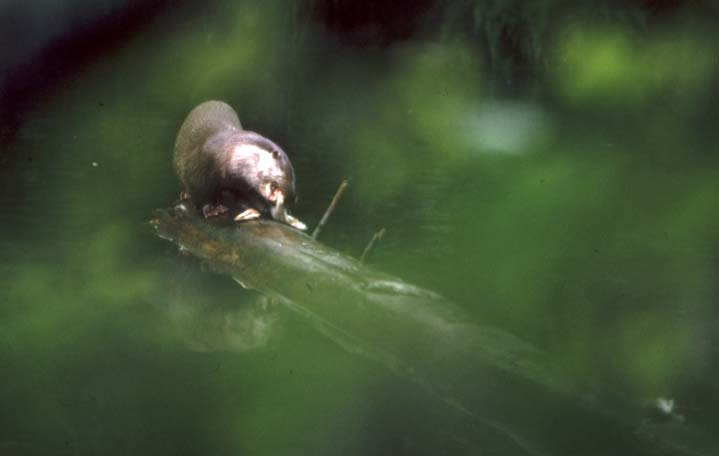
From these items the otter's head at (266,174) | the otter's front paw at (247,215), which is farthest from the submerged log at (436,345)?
the otter's head at (266,174)

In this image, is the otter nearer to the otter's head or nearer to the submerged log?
the otter's head

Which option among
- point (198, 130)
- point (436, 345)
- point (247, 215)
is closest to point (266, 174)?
point (247, 215)

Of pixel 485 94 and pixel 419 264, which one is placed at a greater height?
pixel 419 264

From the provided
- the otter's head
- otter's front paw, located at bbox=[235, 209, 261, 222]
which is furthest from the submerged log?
the otter's head

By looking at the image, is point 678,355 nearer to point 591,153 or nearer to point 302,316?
point 302,316

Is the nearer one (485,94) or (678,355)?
(678,355)

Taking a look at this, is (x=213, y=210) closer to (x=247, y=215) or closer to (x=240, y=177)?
(x=240, y=177)

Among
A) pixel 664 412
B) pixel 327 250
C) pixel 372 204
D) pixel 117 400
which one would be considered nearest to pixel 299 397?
pixel 117 400
